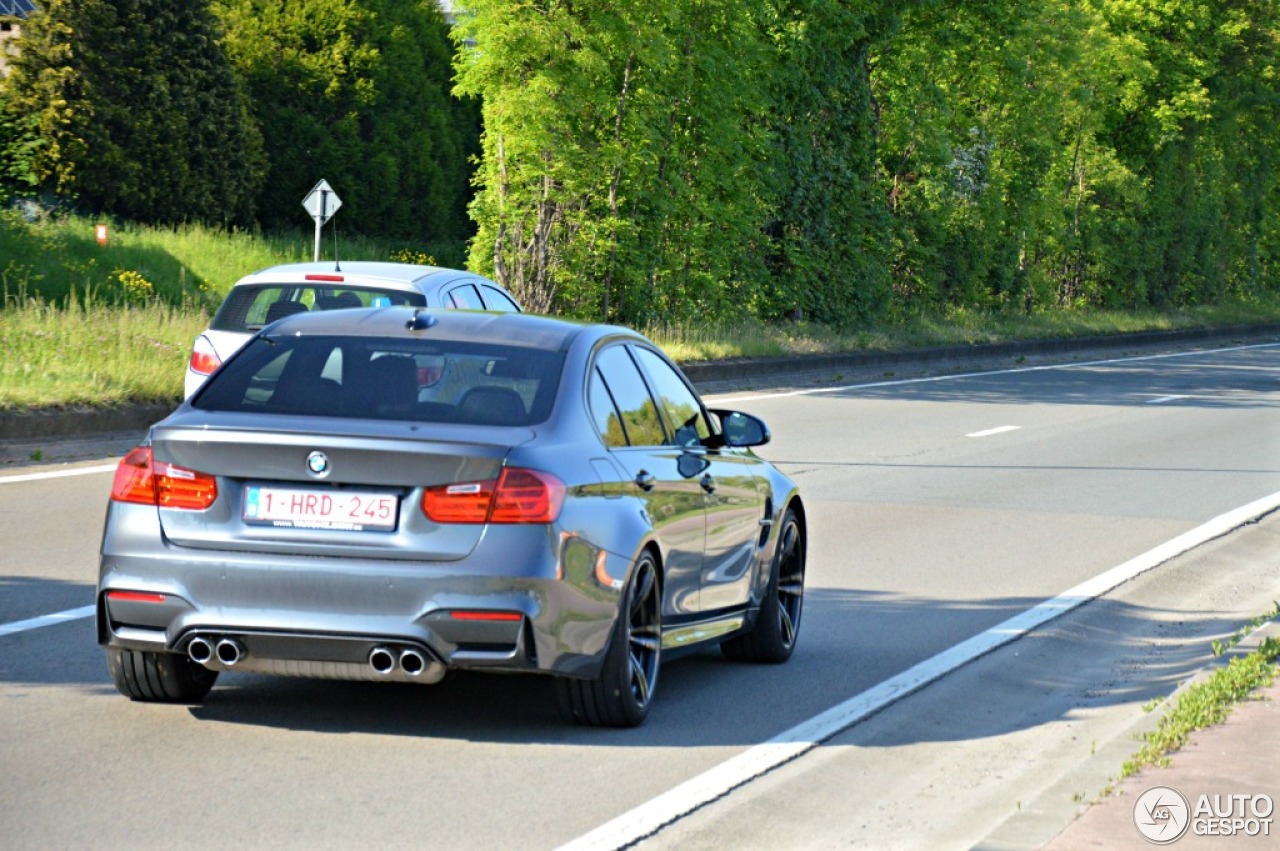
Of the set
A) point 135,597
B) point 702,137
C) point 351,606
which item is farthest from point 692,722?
point 702,137

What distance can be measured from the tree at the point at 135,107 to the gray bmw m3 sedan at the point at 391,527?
36018 mm

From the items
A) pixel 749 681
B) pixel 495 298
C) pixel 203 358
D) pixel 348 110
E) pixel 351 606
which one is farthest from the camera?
pixel 348 110

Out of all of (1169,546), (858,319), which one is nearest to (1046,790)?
(1169,546)

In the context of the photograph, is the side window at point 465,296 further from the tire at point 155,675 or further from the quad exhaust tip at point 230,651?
the quad exhaust tip at point 230,651

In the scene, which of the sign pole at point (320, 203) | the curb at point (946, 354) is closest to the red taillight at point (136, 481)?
the curb at point (946, 354)

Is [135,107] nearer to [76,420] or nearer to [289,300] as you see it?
[76,420]

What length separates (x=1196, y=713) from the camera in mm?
7137

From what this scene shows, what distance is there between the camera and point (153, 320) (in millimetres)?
21312

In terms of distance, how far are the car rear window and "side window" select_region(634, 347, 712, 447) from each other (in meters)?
6.23

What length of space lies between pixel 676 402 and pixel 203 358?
24.5 feet

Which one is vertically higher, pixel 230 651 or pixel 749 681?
pixel 230 651

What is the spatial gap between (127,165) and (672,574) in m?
36.9

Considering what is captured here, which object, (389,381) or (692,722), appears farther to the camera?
(692,722)

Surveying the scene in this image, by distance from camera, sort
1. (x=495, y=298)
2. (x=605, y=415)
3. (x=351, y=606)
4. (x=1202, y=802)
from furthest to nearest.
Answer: (x=495, y=298), (x=605, y=415), (x=351, y=606), (x=1202, y=802)
